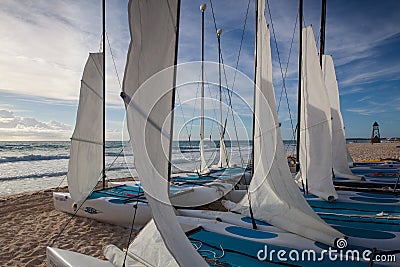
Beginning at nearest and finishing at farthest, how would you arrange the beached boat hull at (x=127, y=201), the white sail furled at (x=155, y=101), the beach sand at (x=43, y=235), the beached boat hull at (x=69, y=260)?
the white sail furled at (x=155, y=101) → the beached boat hull at (x=69, y=260) → the beach sand at (x=43, y=235) → the beached boat hull at (x=127, y=201)

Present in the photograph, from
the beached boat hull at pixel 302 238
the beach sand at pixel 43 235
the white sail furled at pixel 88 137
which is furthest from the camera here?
the white sail furled at pixel 88 137

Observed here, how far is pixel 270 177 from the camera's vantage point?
370 centimetres

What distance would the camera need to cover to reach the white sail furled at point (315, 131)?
4.92 metres

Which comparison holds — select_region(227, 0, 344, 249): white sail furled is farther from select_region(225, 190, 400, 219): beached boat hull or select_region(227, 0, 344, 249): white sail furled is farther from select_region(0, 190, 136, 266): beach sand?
select_region(0, 190, 136, 266): beach sand

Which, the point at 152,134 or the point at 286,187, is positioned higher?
the point at 152,134

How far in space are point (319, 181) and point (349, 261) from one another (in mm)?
2510

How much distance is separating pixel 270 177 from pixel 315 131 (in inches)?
78.0

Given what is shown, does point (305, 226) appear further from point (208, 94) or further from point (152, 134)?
point (208, 94)

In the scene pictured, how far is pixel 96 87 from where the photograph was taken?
5.94m

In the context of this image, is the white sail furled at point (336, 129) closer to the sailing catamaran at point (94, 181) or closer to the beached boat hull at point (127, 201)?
the beached boat hull at point (127, 201)

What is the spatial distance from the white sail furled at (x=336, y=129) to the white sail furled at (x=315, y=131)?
8.66 ft

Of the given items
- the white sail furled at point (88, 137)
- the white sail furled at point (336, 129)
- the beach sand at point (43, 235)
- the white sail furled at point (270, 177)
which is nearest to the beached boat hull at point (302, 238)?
the white sail furled at point (270, 177)

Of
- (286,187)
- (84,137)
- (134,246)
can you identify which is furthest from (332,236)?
(84,137)

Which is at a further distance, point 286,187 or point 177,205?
point 177,205
